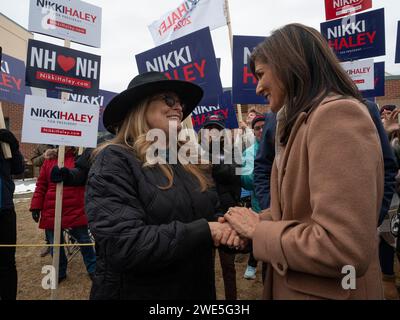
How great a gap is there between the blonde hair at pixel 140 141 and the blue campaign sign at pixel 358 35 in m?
3.03

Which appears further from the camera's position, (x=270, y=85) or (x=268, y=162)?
(x=268, y=162)

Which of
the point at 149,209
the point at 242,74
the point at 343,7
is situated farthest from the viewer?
the point at 343,7

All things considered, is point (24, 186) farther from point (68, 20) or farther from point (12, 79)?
point (68, 20)

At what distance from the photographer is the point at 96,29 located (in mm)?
3822

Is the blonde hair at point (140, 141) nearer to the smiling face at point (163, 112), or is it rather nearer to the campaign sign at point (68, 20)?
the smiling face at point (163, 112)

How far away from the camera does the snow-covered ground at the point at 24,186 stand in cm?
1373

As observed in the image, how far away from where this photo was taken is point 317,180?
932mm

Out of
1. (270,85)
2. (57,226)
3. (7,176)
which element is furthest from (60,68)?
(270,85)

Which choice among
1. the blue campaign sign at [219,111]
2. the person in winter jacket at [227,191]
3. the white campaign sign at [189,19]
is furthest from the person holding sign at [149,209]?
the white campaign sign at [189,19]

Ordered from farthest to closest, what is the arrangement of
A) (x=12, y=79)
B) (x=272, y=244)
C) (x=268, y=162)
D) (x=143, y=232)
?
1. (x=12, y=79)
2. (x=268, y=162)
3. (x=143, y=232)
4. (x=272, y=244)

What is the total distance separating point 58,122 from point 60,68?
0.64 m

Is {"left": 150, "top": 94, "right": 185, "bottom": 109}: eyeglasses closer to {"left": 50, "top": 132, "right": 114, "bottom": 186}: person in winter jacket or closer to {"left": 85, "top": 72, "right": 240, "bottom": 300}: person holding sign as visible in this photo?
{"left": 85, "top": 72, "right": 240, "bottom": 300}: person holding sign
